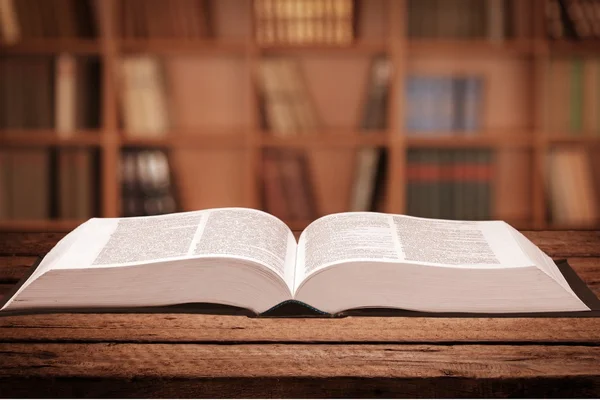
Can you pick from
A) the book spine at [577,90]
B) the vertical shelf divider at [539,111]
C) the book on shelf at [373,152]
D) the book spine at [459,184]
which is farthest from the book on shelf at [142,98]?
the book spine at [577,90]

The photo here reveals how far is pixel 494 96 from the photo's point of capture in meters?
2.83

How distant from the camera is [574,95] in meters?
2.58

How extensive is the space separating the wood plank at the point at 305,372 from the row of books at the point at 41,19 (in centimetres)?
210

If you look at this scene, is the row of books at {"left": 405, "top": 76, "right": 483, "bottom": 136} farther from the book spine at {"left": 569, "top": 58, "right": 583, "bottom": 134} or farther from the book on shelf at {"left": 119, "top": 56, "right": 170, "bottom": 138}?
the book on shelf at {"left": 119, "top": 56, "right": 170, "bottom": 138}

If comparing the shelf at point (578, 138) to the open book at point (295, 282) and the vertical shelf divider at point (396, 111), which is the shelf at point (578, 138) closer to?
the vertical shelf divider at point (396, 111)

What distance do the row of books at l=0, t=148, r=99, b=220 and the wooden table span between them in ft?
6.22

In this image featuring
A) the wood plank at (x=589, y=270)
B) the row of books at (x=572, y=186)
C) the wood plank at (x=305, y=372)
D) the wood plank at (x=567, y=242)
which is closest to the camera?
the wood plank at (x=305, y=372)

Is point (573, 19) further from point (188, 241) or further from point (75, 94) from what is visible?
point (188, 241)

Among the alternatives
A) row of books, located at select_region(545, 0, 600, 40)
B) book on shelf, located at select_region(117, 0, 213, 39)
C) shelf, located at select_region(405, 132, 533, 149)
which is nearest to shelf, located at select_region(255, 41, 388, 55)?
book on shelf, located at select_region(117, 0, 213, 39)

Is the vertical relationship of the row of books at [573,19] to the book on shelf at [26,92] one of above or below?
above

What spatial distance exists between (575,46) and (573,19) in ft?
0.32

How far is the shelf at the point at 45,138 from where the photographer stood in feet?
8.43

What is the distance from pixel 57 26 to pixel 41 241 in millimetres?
1684

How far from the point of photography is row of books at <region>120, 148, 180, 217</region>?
2600 mm
